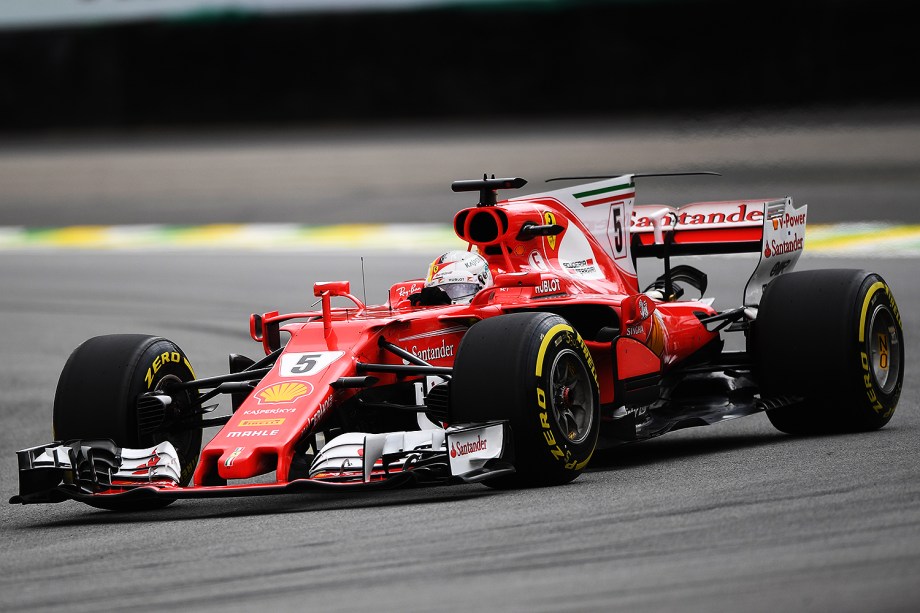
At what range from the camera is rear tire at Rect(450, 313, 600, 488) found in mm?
7355

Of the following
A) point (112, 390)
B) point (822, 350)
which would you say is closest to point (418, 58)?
point (822, 350)

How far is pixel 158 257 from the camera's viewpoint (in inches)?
813

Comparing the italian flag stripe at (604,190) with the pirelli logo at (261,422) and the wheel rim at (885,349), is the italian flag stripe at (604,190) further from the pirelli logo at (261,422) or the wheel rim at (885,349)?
the pirelli logo at (261,422)

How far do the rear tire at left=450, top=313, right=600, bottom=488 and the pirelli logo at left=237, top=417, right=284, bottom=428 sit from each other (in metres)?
0.84

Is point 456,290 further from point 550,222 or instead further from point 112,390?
point 112,390

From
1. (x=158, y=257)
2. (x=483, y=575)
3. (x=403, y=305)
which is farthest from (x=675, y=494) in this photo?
(x=158, y=257)

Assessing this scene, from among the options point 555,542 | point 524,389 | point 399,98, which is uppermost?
point 399,98

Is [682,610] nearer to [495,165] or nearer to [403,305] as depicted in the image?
[403,305]

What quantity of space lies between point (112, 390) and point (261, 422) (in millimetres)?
955

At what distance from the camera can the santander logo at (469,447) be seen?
720 centimetres

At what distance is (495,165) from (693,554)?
20300 mm

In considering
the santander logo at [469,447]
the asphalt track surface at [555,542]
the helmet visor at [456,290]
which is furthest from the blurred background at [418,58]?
the santander logo at [469,447]

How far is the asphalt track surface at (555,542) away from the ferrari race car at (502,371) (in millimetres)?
205

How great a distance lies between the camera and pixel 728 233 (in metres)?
10.5
